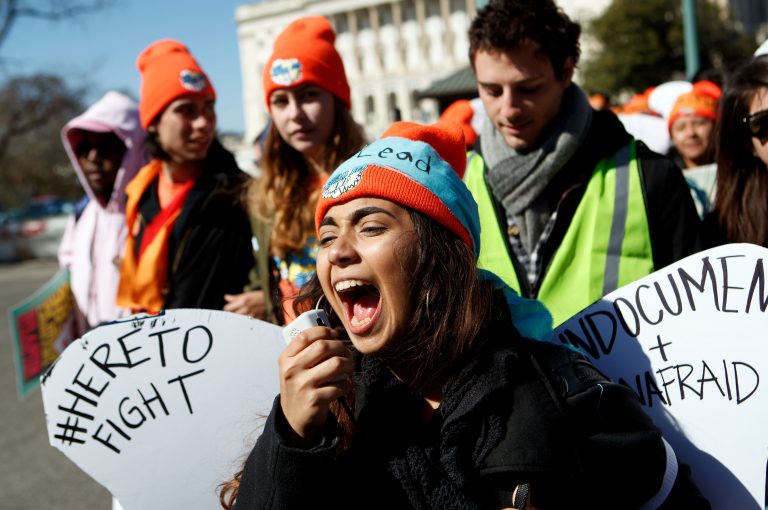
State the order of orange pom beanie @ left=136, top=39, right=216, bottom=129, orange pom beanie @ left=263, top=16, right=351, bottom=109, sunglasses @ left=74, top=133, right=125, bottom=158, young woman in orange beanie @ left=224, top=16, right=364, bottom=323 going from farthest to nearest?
1. sunglasses @ left=74, top=133, right=125, bottom=158
2. orange pom beanie @ left=136, top=39, right=216, bottom=129
3. orange pom beanie @ left=263, top=16, right=351, bottom=109
4. young woman in orange beanie @ left=224, top=16, right=364, bottom=323

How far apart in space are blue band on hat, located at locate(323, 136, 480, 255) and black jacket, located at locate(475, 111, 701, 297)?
0.80 metres

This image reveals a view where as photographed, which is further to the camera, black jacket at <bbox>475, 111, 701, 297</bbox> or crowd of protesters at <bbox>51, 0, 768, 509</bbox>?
black jacket at <bbox>475, 111, 701, 297</bbox>

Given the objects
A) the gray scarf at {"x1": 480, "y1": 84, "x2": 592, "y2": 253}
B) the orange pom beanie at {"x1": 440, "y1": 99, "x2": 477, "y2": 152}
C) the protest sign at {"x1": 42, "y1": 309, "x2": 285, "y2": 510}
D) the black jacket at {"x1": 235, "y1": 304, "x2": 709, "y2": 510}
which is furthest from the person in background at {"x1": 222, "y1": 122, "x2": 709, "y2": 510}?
the orange pom beanie at {"x1": 440, "y1": 99, "x2": 477, "y2": 152}

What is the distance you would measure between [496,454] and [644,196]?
4.12 feet

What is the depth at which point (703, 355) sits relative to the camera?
75.7 inches

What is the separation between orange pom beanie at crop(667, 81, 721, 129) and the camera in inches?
188

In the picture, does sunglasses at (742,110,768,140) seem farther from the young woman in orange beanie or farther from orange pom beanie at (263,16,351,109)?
orange pom beanie at (263,16,351,109)

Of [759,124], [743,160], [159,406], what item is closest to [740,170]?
[743,160]

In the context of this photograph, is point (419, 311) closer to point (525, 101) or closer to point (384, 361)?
point (384, 361)

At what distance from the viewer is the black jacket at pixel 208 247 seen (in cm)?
327

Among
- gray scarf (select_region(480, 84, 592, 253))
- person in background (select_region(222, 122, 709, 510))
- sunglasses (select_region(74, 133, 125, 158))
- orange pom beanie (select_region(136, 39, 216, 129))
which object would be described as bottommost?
person in background (select_region(222, 122, 709, 510))

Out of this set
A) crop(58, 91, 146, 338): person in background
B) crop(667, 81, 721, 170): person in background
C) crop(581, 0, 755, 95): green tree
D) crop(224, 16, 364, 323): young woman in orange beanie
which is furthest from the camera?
crop(581, 0, 755, 95): green tree

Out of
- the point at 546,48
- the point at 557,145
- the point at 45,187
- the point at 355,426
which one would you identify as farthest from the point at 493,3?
the point at 45,187

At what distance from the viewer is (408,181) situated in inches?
70.5
